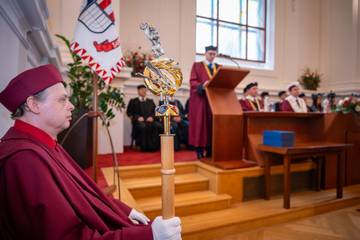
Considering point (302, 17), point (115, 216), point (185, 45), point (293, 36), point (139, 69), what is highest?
point (302, 17)

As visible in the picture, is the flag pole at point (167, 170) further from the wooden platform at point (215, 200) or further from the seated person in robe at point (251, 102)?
the seated person in robe at point (251, 102)

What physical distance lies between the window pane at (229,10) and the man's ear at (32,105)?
22.9 ft

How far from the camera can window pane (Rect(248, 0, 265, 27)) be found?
297 inches

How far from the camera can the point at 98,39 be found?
7.77ft

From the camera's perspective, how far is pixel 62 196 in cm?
79

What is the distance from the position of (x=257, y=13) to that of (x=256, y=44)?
953 millimetres

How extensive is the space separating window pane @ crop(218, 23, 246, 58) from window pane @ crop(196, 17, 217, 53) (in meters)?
0.25

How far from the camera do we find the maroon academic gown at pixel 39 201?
0.75m

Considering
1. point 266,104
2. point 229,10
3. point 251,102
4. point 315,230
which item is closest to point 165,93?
point 315,230

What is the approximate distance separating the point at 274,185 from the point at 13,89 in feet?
11.0

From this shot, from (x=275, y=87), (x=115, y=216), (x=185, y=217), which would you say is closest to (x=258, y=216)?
(x=185, y=217)

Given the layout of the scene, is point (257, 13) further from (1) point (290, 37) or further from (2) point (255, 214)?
(2) point (255, 214)

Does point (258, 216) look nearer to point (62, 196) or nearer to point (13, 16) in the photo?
point (62, 196)

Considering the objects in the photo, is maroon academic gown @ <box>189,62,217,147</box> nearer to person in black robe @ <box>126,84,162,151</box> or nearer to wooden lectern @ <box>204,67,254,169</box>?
wooden lectern @ <box>204,67,254,169</box>
